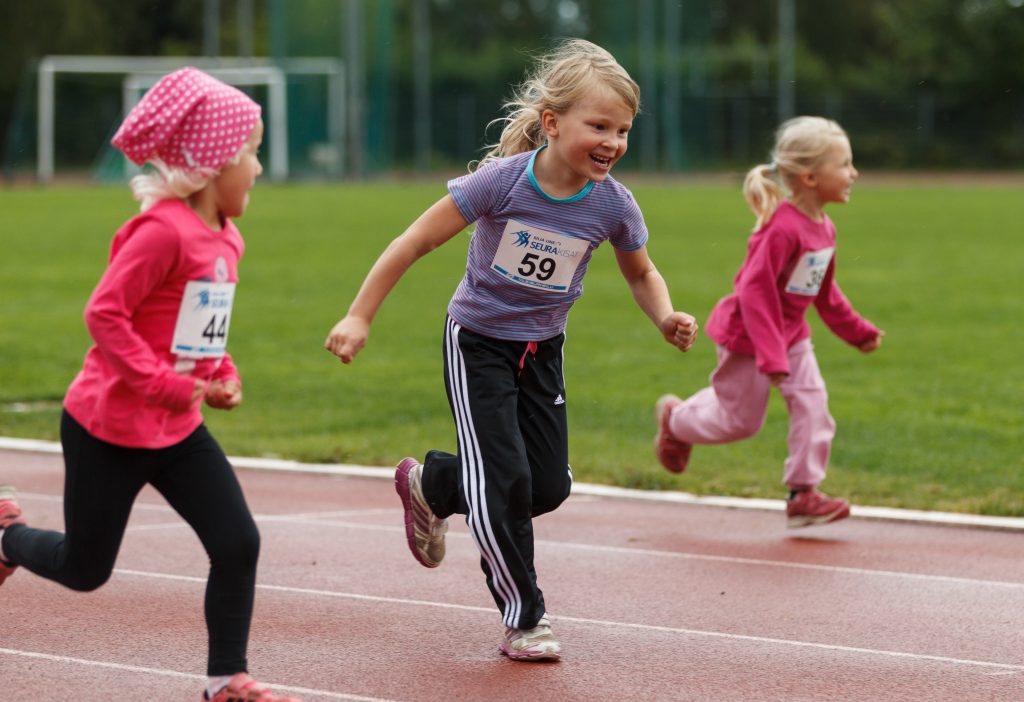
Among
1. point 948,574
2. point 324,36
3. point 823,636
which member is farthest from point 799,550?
point 324,36

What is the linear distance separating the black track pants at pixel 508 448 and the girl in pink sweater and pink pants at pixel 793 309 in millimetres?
1763

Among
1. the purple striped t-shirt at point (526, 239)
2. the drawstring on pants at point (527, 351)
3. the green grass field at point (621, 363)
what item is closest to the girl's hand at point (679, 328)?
the purple striped t-shirt at point (526, 239)

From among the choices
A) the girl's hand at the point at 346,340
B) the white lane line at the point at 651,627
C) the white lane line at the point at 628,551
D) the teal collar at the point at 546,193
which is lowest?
the white lane line at the point at 628,551

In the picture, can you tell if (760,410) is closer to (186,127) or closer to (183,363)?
(183,363)

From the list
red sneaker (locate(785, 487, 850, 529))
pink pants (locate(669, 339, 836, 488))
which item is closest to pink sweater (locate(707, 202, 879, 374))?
pink pants (locate(669, 339, 836, 488))

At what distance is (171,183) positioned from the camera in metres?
4.10

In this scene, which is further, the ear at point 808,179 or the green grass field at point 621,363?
the green grass field at point 621,363

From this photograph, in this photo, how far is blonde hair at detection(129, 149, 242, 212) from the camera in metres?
4.10

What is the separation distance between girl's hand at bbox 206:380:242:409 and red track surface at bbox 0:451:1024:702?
2.83 ft

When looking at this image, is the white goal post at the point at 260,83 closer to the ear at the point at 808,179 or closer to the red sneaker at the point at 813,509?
the ear at the point at 808,179

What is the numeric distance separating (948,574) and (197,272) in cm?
338

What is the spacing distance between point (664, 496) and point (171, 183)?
404cm

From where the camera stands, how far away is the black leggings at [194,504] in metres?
4.16

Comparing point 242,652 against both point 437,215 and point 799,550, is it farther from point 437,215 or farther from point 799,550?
point 799,550
